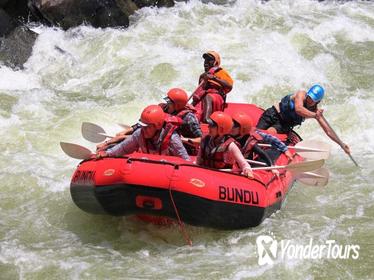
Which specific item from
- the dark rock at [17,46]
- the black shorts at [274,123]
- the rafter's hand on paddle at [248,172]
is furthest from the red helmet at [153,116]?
the dark rock at [17,46]

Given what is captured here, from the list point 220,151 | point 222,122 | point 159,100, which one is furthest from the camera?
point 159,100

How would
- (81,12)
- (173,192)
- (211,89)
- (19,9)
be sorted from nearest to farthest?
(173,192)
(211,89)
(19,9)
(81,12)

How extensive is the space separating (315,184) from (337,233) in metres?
1.11

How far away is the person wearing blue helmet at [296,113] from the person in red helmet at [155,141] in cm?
178

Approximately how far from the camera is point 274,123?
734 centimetres

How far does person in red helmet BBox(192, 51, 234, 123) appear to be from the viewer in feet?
23.5

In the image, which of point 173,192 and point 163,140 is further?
point 163,140

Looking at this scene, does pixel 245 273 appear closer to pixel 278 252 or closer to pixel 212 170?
pixel 278 252

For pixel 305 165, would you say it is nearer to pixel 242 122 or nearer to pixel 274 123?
pixel 242 122

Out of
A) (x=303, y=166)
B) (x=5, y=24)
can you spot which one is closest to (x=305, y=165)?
(x=303, y=166)

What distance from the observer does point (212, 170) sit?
541 centimetres

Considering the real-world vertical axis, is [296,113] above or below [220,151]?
below

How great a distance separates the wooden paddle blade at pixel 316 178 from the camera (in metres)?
6.70

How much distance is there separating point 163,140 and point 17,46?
6.96 meters
